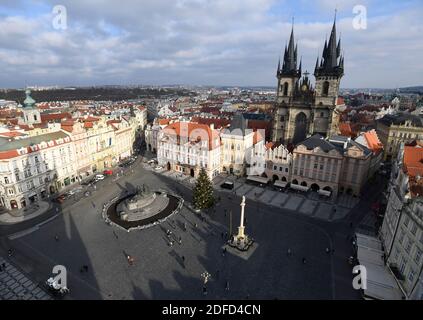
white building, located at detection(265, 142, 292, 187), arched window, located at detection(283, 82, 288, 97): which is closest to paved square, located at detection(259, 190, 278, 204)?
white building, located at detection(265, 142, 292, 187)

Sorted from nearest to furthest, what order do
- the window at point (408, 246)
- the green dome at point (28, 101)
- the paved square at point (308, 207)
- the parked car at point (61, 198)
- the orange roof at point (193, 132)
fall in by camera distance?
1. the window at point (408, 246)
2. the paved square at point (308, 207)
3. the parked car at point (61, 198)
4. the orange roof at point (193, 132)
5. the green dome at point (28, 101)

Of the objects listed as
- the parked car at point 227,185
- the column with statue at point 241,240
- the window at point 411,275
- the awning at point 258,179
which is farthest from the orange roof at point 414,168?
the parked car at point 227,185

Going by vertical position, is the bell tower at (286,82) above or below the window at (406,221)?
above

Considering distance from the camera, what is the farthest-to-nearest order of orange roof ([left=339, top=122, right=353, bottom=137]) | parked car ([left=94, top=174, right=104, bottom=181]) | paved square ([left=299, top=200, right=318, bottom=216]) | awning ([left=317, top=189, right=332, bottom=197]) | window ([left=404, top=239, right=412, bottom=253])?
orange roof ([left=339, top=122, right=353, bottom=137]) → parked car ([left=94, top=174, right=104, bottom=181]) → awning ([left=317, top=189, right=332, bottom=197]) → paved square ([left=299, top=200, right=318, bottom=216]) → window ([left=404, top=239, right=412, bottom=253])

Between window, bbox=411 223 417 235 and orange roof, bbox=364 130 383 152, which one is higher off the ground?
orange roof, bbox=364 130 383 152

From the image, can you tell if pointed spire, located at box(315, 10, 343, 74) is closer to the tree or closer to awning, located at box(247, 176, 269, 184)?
awning, located at box(247, 176, 269, 184)

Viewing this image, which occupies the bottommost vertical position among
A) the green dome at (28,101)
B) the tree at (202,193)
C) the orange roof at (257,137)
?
the tree at (202,193)

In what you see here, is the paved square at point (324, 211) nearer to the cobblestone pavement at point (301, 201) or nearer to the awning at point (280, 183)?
the cobblestone pavement at point (301, 201)

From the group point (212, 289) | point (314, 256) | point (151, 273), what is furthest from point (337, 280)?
point (151, 273)
